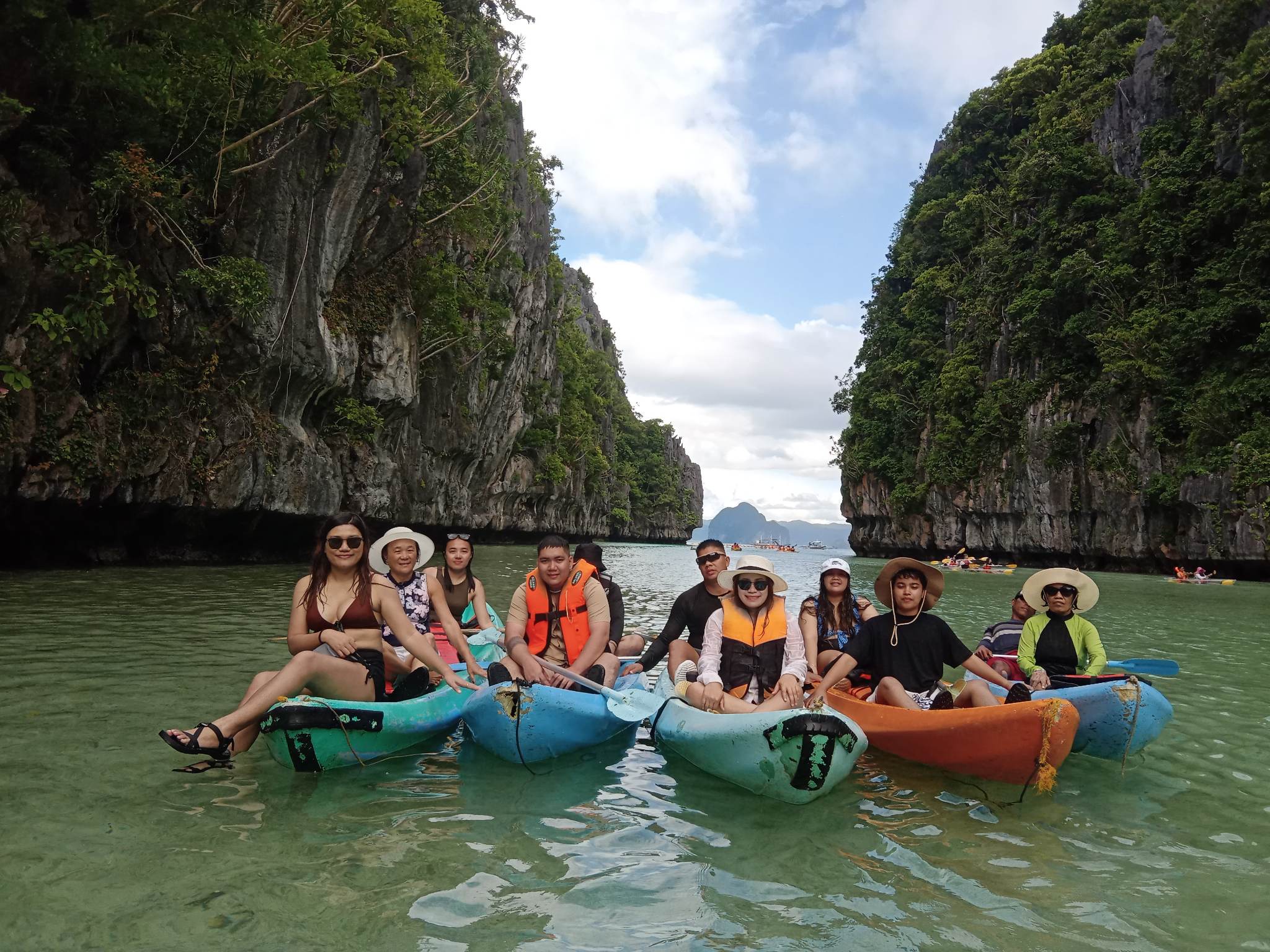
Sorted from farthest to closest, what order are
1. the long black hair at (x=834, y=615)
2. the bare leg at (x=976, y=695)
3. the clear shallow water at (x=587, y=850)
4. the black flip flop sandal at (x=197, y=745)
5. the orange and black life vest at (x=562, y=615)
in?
the long black hair at (x=834, y=615), the orange and black life vest at (x=562, y=615), the bare leg at (x=976, y=695), the black flip flop sandal at (x=197, y=745), the clear shallow water at (x=587, y=850)

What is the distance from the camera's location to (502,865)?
316cm

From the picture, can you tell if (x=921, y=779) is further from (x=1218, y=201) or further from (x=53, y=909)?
→ (x=1218, y=201)

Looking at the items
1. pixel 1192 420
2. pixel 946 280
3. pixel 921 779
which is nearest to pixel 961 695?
pixel 921 779

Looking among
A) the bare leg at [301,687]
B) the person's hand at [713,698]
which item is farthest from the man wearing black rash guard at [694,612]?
the bare leg at [301,687]

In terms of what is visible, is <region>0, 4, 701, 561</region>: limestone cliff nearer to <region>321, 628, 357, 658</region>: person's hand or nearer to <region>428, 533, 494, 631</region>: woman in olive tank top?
<region>428, 533, 494, 631</region>: woman in olive tank top

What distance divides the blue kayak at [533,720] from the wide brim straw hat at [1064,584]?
11.1ft

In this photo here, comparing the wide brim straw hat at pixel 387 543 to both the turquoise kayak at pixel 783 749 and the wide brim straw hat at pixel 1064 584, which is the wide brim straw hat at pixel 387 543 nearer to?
the turquoise kayak at pixel 783 749

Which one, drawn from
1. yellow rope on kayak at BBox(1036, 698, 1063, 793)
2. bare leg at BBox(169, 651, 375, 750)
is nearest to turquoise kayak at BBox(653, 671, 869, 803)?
yellow rope on kayak at BBox(1036, 698, 1063, 793)

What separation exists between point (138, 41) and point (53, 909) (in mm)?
13175

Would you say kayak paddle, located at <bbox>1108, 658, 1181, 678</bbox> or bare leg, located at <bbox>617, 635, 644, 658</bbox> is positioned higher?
kayak paddle, located at <bbox>1108, 658, 1181, 678</bbox>

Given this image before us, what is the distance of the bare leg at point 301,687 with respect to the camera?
3770 mm

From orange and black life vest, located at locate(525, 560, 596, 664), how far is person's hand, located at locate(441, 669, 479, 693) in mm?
680

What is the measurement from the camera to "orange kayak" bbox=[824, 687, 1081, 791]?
157 inches

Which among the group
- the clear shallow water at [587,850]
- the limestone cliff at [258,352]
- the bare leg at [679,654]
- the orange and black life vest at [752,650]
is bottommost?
the clear shallow water at [587,850]
